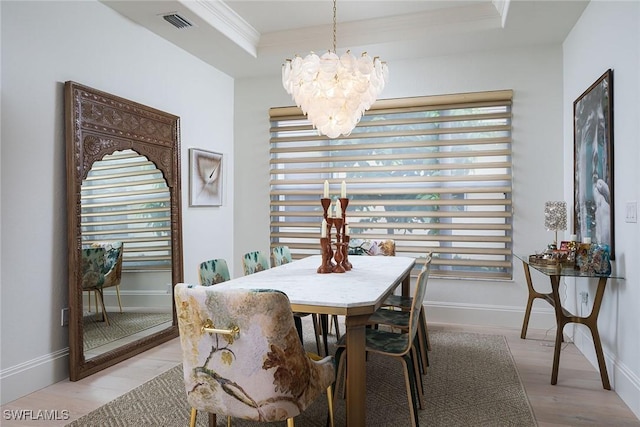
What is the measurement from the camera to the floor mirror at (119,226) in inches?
109

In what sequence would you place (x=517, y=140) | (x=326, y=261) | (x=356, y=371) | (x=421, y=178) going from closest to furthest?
(x=356, y=371) → (x=326, y=261) → (x=517, y=140) → (x=421, y=178)

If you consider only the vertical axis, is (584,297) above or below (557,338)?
above

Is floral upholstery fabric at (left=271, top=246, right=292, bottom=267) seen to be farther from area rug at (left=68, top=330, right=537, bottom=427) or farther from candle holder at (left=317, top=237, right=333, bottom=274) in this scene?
area rug at (left=68, top=330, right=537, bottom=427)

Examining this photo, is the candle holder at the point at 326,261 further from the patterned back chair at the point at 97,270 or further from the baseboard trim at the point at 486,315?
the baseboard trim at the point at 486,315

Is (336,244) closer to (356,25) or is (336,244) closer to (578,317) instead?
(578,317)

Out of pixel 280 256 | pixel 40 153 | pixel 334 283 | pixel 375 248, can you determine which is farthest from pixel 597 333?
pixel 40 153

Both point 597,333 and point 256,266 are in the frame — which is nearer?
point 597,333

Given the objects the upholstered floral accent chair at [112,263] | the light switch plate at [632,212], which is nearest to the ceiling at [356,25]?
the light switch plate at [632,212]

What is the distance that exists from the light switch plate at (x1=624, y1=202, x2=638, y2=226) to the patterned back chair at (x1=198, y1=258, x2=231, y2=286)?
2321mm

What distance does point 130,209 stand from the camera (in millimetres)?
3242

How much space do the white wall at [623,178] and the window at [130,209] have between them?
131 inches

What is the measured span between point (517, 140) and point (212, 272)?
Result: 3.13 meters

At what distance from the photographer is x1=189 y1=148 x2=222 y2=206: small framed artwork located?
4.09 meters

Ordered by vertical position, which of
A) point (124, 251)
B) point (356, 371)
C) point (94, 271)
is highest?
point (124, 251)
